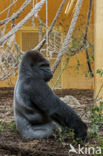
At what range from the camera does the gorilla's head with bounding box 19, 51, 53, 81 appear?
9.01 feet

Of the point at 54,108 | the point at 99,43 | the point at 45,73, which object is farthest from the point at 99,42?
the point at 54,108

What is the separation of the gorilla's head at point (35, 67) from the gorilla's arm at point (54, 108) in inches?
5.0

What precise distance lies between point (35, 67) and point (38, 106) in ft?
1.18

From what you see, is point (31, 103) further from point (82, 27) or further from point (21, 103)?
point (82, 27)

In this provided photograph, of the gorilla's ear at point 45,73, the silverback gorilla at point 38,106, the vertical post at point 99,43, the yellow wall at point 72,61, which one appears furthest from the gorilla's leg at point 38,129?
the yellow wall at point 72,61

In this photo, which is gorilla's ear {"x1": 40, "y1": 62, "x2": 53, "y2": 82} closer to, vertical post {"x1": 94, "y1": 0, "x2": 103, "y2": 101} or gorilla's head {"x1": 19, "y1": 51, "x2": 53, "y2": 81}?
gorilla's head {"x1": 19, "y1": 51, "x2": 53, "y2": 81}

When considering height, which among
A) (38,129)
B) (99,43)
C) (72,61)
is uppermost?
(99,43)

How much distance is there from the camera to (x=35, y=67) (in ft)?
9.15

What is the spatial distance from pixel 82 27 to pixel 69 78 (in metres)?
1.55

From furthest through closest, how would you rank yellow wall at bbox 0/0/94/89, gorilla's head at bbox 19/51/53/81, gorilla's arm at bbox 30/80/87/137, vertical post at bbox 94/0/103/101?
yellow wall at bbox 0/0/94/89, vertical post at bbox 94/0/103/101, gorilla's head at bbox 19/51/53/81, gorilla's arm at bbox 30/80/87/137

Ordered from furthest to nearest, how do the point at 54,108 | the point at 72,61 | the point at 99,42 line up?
the point at 72,61
the point at 99,42
the point at 54,108

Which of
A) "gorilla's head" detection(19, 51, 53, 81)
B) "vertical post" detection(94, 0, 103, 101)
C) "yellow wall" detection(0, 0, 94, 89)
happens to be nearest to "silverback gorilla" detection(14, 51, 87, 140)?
"gorilla's head" detection(19, 51, 53, 81)

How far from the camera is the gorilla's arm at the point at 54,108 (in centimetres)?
262

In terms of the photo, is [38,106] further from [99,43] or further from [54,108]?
[99,43]
